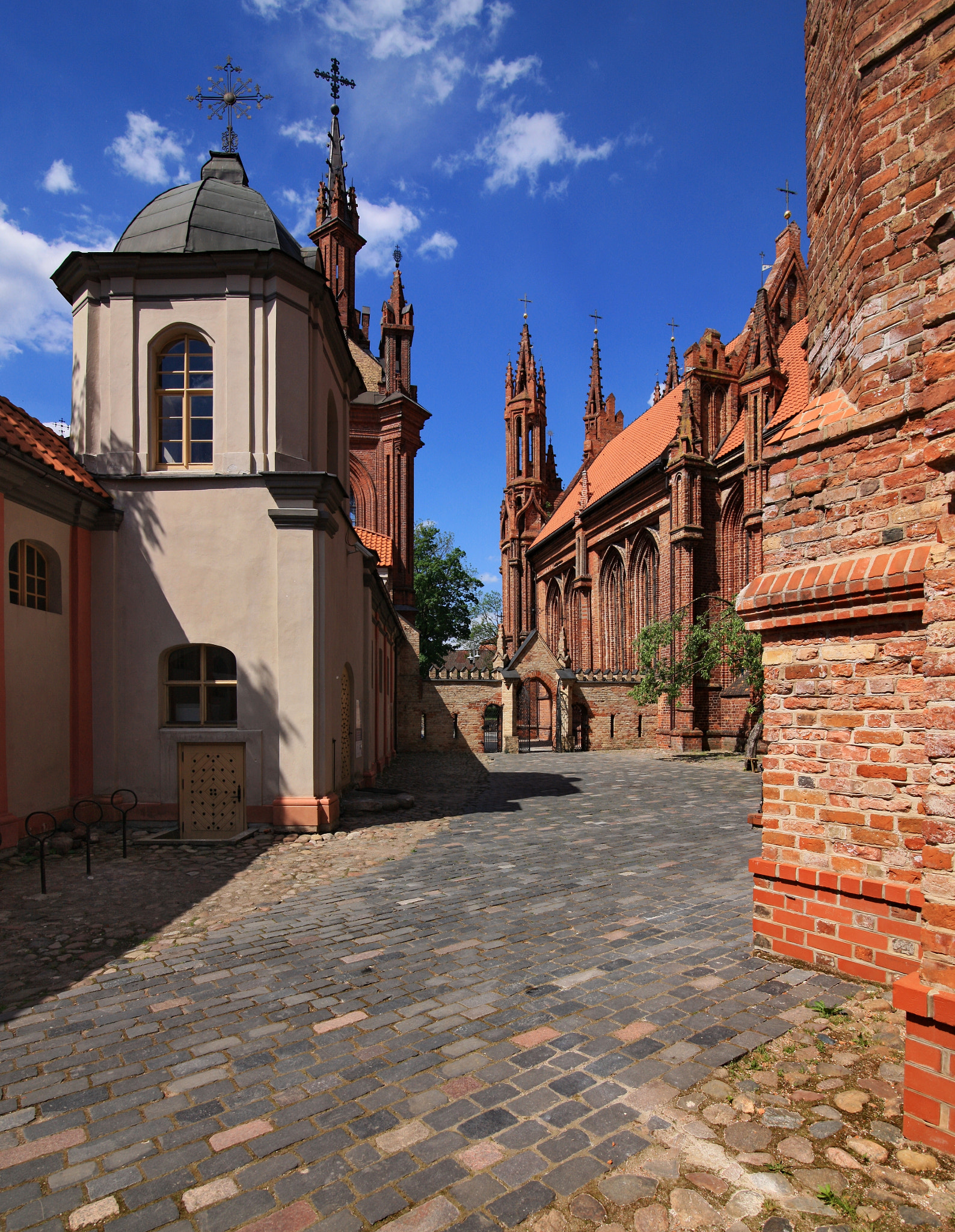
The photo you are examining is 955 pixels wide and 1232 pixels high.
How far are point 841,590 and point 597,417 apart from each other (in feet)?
154

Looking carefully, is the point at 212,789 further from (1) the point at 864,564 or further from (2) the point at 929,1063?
(2) the point at 929,1063

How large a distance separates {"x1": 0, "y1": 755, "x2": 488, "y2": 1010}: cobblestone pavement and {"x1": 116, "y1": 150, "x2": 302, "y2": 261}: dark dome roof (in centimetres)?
832

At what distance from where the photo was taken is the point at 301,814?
32.1 feet

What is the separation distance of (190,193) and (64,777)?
30.1 ft

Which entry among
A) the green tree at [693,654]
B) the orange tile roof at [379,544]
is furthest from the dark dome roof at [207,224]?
the green tree at [693,654]

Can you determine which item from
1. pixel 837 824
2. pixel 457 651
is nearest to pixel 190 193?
pixel 837 824

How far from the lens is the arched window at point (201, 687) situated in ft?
33.6

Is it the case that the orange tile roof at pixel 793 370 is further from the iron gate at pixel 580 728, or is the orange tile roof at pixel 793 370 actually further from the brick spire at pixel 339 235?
the brick spire at pixel 339 235

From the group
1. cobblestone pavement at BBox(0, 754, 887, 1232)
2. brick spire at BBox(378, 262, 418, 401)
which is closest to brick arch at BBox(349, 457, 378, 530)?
brick spire at BBox(378, 262, 418, 401)

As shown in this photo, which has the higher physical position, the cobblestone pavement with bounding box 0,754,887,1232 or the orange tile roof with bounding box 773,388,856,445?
the orange tile roof with bounding box 773,388,856,445

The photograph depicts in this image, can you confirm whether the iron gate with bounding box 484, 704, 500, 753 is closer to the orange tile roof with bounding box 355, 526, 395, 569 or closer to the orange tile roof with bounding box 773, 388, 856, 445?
the orange tile roof with bounding box 355, 526, 395, 569

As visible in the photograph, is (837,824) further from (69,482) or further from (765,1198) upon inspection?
(69,482)

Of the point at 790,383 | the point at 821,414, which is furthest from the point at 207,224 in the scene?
the point at 790,383

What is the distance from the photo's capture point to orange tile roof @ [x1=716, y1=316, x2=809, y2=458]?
24.2 metres
